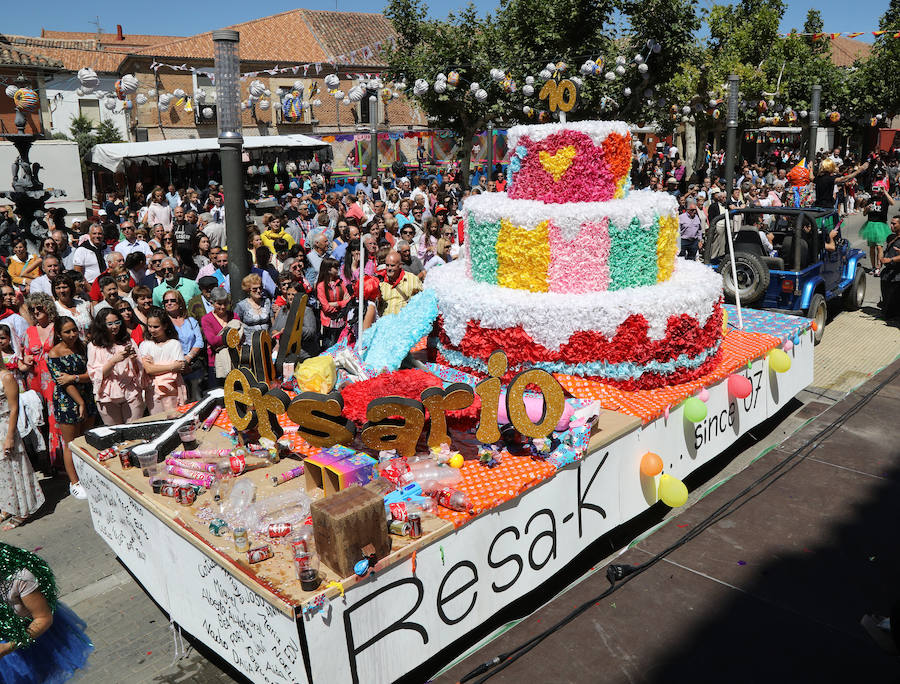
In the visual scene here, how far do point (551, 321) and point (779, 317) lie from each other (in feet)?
12.3

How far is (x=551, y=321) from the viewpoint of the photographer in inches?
246

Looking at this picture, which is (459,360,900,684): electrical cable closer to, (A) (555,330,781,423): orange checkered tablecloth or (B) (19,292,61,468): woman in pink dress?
(A) (555,330,781,423): orange checkered tablecloth

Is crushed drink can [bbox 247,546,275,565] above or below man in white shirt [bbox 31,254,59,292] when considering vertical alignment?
below

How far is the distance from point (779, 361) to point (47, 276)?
8177 millimetres

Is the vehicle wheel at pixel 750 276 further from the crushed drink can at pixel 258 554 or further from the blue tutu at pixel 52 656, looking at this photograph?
the blue tutu at pixel 52 656

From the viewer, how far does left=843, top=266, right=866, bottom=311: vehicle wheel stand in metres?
12.2

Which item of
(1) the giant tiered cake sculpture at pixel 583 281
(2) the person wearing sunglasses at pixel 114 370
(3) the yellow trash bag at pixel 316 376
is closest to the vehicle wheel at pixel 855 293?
(1) the giant tiered cake sculpture at pixel 583 281

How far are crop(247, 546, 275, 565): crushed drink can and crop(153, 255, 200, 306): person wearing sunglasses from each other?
16.1 feet

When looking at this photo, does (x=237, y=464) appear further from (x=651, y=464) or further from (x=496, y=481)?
(x=651, y=464)

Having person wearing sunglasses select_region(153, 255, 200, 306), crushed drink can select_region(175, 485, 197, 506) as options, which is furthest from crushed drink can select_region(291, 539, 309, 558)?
person wearing sunglasses select_region(153, 255, 200, 306)

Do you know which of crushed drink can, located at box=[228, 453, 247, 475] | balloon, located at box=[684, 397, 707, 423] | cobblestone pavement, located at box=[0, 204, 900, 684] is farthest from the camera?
balloon, located at box=[684, 397, 707, 423]

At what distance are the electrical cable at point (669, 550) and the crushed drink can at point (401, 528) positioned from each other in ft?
2.95

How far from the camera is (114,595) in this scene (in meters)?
5.46

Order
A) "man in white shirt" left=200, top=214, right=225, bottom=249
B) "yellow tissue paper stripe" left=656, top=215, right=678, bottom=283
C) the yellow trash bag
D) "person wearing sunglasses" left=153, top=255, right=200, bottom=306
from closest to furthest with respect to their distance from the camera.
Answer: the yellow trash bag → "yellow tissue paper stripe" left=656, top=215, right=678, bottom=283 → "person wearing sunglasses" left=153, top=255, right=200, bottom=306 → "man in white shirt" left=200, top=214, right=225, bottom=249
